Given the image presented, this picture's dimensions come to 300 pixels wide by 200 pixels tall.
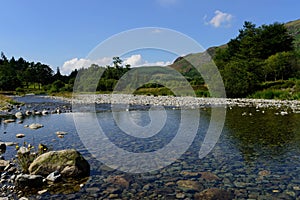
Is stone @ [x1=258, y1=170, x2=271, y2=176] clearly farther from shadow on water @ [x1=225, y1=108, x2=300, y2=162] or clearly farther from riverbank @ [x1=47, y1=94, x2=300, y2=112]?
riverbank @ [x1=47, y1=94, x2=300, y2=112]

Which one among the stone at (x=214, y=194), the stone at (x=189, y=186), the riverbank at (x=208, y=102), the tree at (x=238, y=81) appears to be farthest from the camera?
the tree at (x=238, y=81)

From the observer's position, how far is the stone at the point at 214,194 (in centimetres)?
534

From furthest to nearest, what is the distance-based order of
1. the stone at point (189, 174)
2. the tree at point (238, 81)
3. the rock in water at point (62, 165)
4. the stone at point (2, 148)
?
1. the tree at point (238, 81)
2. the stone at point (2, 148)
3. the stone at point (189, 174)
4. the rock in water at point (62, 165)

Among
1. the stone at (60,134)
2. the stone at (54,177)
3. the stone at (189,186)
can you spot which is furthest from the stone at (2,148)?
the stone at (189,186)

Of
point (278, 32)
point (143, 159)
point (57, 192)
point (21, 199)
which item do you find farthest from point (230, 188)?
point (278, 32)

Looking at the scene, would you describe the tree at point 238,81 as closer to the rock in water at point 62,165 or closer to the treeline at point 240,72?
the treeline at point 240,72

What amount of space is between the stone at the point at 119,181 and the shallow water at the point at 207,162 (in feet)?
0.43

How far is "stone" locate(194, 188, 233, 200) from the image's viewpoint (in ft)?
17.5

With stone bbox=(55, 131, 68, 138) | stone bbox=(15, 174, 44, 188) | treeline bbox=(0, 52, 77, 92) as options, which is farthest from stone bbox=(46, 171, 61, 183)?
treeline bbox=(0, 52, 77, 92)

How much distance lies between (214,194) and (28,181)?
4.43 m

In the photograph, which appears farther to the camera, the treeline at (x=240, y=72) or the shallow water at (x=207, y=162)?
the treeline at (x=240, y=72)

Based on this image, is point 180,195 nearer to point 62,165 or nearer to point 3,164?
point 62,165

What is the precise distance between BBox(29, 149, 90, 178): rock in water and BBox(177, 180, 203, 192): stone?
263 centimetres

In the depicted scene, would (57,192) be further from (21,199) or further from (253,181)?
(253,181)
